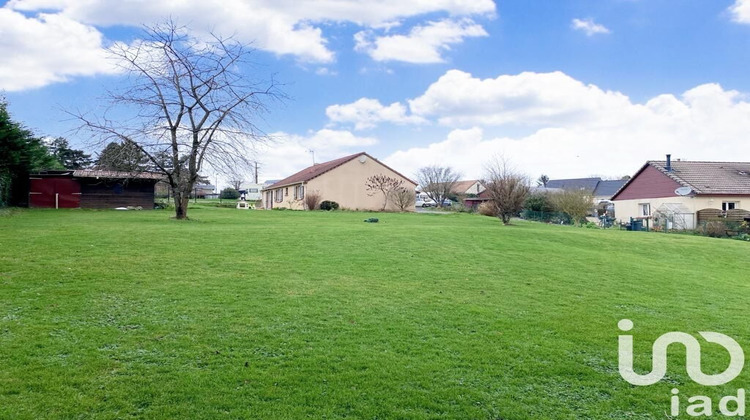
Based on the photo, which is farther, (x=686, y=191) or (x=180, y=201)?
(x=686, y=191)

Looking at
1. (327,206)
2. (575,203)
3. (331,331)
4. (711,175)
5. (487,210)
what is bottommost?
(331,331)

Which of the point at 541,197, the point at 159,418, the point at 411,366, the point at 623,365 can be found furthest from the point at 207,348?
the point at 541,197

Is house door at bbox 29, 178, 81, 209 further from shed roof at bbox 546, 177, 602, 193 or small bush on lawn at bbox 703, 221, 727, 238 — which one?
shed roof at bbox 546, 177, 602, 193

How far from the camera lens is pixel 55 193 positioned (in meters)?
29.5

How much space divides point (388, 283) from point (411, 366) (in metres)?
3.68

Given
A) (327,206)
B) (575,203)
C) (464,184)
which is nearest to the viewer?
(575,203)

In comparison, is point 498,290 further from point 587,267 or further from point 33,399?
point 33,399

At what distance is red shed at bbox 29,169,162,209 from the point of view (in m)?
29.0

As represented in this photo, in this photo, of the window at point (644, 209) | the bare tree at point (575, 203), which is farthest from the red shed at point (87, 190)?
the window at point (644, 209)

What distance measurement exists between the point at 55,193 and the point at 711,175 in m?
46.3

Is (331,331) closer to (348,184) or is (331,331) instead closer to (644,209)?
(348,184)

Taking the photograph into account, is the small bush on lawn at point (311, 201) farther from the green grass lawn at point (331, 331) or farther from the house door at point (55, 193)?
the green grass lawn at point (331, 331)

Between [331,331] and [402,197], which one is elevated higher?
[402,197]

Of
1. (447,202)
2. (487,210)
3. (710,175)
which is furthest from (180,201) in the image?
(447,202)
